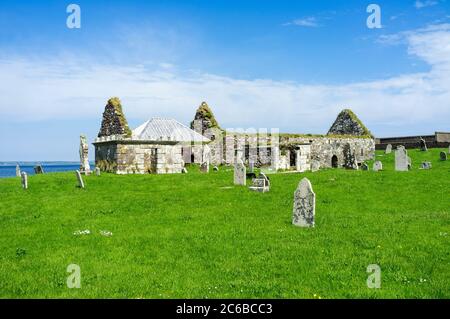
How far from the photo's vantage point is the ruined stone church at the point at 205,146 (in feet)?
110

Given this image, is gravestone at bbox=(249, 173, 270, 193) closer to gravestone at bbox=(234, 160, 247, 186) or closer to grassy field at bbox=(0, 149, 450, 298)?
grassy field at bbox=(0, 149, 450, 298)

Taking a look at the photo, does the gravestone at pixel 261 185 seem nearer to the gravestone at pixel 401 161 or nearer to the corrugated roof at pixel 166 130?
the gravestone at pixel 401 161

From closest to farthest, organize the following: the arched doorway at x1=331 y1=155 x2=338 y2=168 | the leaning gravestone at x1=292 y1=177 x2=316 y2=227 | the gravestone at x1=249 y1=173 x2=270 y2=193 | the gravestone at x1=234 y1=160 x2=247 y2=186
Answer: the leaning gravestone at x1=292 y1=177 x2=316 y2=227, the gravestone at x1=249 y1=173 x2=270 y2=193, the gravestone at x1=234 y1=160 x2=247 y2=186, the arched doorway at x1=331 y1=155 x2=338 y2=168

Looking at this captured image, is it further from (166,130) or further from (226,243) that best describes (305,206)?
(166,130)

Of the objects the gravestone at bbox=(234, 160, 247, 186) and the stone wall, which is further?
the stone wall

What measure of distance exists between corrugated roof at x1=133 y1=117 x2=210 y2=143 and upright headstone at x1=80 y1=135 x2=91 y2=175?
5465 millimetres

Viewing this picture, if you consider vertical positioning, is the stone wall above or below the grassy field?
above

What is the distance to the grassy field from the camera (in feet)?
25.4

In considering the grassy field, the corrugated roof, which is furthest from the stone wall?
the grassy field

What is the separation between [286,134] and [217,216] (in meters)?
30.9

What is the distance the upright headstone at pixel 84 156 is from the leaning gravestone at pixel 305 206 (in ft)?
71.4

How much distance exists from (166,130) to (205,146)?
14.5 feet

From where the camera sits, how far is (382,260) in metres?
9.21
